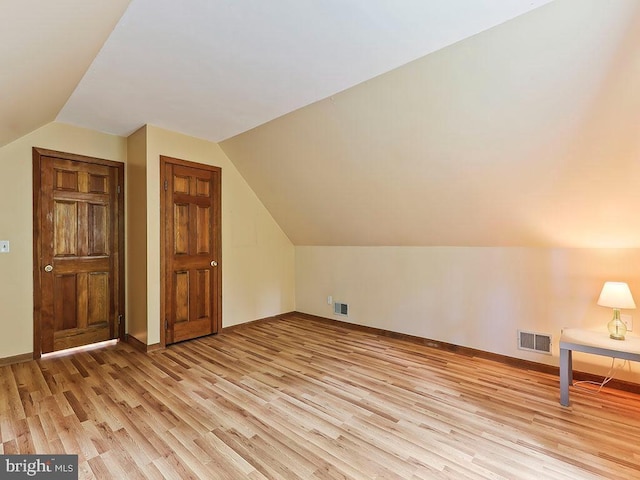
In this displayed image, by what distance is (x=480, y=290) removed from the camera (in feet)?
11.1

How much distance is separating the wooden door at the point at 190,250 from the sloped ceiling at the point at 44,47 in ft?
4.37

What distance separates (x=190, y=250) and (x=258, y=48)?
2551mm

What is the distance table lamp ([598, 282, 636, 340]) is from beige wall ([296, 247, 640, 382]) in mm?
267

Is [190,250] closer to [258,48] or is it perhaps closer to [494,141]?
[258,48]

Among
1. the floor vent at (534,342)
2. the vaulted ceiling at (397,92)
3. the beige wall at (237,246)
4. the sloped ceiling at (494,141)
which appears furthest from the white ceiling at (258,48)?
the floor vent at (534,342)

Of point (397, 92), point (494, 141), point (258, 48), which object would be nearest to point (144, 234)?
point (258, 48)

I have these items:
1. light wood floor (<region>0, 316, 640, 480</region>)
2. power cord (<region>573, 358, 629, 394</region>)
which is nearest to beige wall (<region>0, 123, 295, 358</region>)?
light wood floor (<region>0, 316, 640, 480</region>)

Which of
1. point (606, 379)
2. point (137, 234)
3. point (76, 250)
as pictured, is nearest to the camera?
point (606, 379)

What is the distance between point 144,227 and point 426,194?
3.03 metres

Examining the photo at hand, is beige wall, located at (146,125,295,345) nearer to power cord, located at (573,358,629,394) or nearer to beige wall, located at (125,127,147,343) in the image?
beige wall, located at (125,127,147,343)

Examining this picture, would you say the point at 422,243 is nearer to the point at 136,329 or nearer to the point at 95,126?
the point at 136,329

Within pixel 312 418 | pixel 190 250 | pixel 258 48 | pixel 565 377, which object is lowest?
pixel 312 418

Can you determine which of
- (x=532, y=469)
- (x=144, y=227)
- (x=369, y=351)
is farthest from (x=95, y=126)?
(x=532, y=469)

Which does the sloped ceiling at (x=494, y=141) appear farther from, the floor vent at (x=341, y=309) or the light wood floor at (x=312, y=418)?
the light wood floor at (x=312, y=418)
